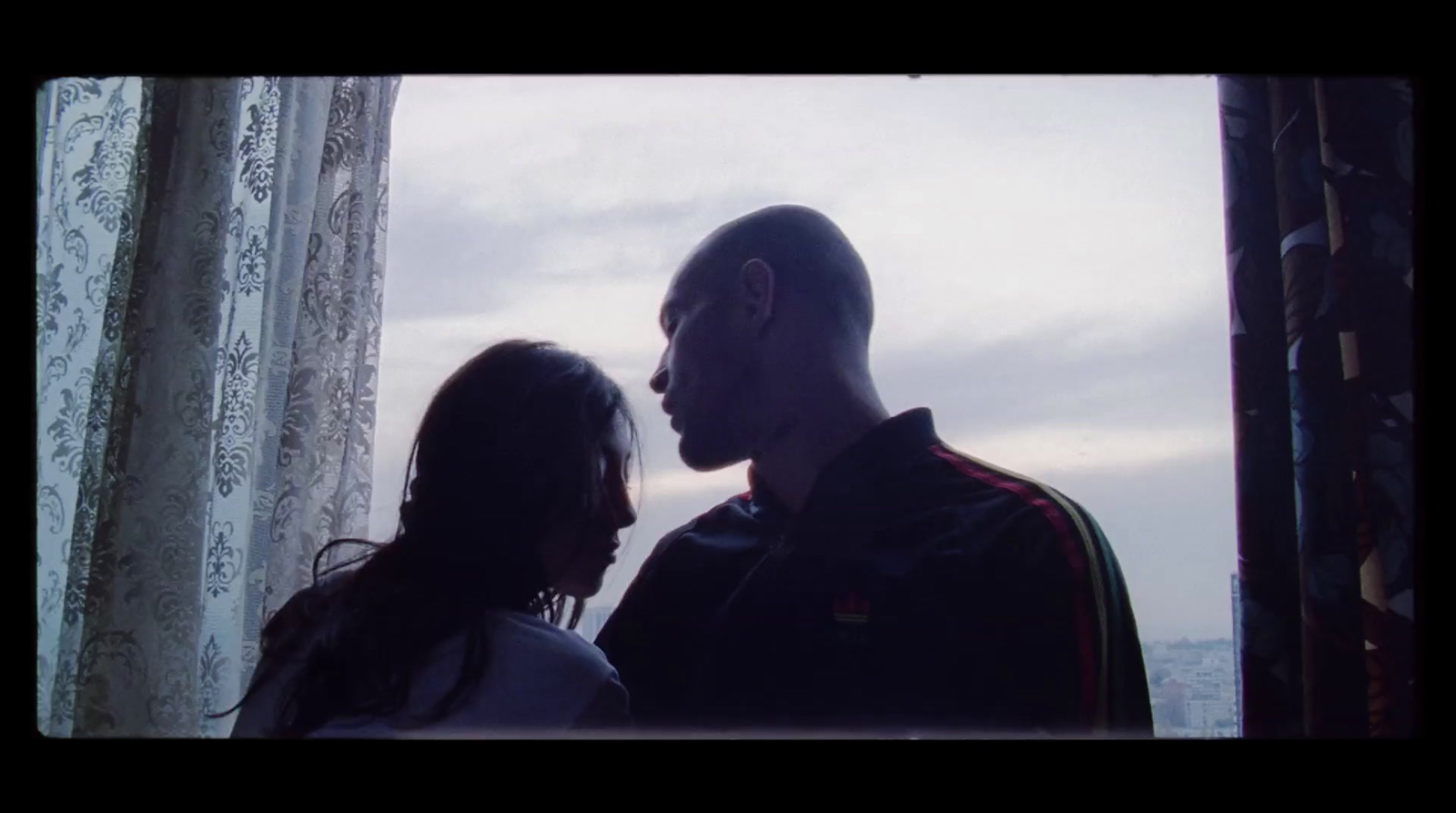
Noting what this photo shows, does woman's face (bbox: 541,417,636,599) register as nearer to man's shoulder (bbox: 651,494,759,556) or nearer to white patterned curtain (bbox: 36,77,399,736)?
man's shoulder (bbox: 651,494,759,556)

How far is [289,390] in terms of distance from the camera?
1.18 meters

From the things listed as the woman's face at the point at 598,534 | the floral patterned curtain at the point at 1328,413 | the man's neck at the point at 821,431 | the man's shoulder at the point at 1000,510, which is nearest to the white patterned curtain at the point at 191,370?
the woman's face at the point at 598,534

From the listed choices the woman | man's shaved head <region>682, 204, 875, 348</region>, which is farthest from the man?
the woman

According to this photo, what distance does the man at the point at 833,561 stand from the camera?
104 cm

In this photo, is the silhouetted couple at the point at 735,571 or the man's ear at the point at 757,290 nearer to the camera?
the silhouetted couple at the point at 735,571

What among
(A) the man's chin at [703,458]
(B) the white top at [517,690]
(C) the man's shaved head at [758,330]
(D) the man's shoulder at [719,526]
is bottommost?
(B) the white top at [517,690]

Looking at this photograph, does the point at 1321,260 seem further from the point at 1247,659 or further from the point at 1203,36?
the point at 1247,659

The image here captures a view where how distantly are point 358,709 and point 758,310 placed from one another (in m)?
0.61

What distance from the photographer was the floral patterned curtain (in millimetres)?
951

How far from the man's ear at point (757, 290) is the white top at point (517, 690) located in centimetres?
45

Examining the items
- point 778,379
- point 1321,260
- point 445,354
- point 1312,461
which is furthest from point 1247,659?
point 445,354

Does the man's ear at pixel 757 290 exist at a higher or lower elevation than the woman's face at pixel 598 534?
higher

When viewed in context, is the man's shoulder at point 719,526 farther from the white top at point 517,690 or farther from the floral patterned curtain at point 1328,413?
the floral patterned curtain at point 1328,413

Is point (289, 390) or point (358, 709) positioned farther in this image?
point (289, 390)
